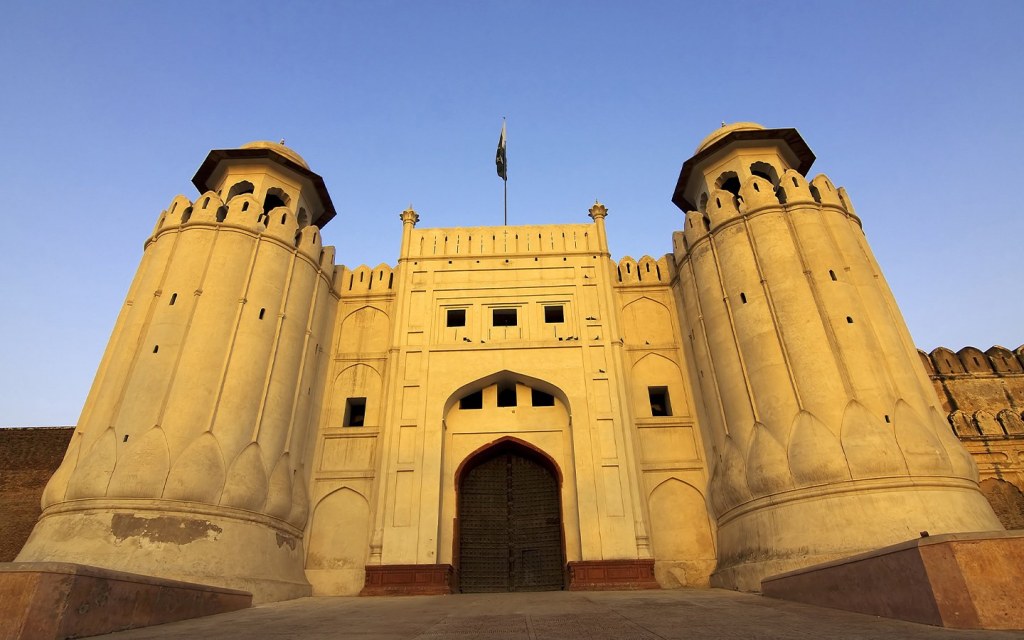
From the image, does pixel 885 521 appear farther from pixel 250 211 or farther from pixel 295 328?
pixel 250 211

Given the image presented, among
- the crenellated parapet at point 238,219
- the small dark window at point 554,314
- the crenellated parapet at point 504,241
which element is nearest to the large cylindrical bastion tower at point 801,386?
the crenellated parapet at point 504,241

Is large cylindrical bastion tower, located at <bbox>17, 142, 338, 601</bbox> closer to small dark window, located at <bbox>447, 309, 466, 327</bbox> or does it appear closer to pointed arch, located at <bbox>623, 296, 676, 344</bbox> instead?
small dark window, located at <bbox>447, 309, 466, 327</bbox>

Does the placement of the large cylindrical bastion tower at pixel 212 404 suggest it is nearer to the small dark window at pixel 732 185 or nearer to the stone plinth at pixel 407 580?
the stone plinth at pixel 407 580

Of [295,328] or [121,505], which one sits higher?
[295,328]

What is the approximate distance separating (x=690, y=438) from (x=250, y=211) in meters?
14.4

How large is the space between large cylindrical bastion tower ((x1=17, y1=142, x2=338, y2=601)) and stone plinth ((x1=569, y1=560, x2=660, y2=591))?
6830 millimetres

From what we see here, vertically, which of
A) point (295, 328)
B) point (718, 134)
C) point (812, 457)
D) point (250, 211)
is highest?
point (718, 134)

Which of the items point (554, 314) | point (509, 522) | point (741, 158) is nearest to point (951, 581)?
point (509, 522)

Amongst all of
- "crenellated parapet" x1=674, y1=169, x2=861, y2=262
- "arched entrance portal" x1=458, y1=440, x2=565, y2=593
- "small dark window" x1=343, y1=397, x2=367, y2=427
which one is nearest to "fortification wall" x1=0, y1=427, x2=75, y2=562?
"small dark window" x1=343, y1=397, x2=367, y2=427

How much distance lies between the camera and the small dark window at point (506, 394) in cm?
1830

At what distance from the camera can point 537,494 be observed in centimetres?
1670

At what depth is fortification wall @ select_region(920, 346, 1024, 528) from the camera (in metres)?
18.4

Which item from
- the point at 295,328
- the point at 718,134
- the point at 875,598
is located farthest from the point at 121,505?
the point at 718,134

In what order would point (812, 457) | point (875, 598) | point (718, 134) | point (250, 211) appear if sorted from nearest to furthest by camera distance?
point (875, 598)
point (812, 457)
point (250, 211)
point (718, 134)
